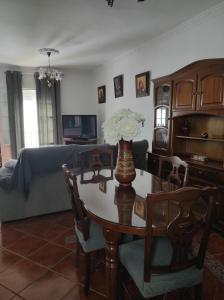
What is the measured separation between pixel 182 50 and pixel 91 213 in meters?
2.69

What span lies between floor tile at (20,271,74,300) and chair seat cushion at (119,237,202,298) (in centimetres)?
66

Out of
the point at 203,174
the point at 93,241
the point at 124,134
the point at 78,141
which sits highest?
the point at 124,134

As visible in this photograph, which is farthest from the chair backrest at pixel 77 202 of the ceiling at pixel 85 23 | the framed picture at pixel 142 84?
the framed picture at pixel 142 84

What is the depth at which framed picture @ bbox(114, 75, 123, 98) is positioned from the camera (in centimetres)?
462

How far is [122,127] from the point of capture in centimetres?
161

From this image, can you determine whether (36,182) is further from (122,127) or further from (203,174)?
(203,174)

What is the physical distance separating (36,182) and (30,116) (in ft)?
11.1

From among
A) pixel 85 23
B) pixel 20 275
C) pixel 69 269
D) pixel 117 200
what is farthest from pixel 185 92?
pixel 20 275

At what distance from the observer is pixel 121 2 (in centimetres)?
237

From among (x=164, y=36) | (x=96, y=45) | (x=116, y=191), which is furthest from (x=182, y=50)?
(x=116, y=191)

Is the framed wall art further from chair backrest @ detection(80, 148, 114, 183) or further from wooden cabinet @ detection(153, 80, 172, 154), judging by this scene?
wooden cabinet @ detection(153, 80, 172, 154)

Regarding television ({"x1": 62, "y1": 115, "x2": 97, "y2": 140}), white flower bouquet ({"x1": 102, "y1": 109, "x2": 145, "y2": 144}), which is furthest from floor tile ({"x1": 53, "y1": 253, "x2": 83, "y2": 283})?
television ({"x1": 62, "y1": 115, "x2": 97, "y2": 140})

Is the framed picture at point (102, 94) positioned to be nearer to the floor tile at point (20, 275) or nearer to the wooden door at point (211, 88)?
the wooden door at point (211, 88)

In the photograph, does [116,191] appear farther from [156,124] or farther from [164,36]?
[164,36]
